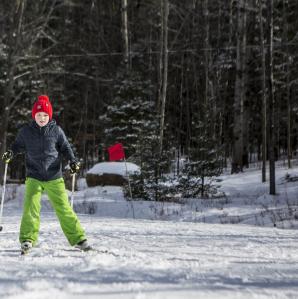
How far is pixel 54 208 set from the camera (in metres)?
5.58

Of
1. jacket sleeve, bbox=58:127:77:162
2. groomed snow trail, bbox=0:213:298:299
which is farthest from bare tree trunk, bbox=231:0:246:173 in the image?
jacket sleeve, bbox=58:127:77:162

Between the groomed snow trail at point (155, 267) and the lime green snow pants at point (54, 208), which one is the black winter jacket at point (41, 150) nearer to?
the lime green snow pants at point (54, 208)

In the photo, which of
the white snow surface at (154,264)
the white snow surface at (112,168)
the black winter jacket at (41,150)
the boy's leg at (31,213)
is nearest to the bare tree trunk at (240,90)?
the white snow surface at (112,168)

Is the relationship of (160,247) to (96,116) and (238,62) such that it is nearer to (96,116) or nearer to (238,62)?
(238,62)

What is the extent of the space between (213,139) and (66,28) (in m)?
20.2

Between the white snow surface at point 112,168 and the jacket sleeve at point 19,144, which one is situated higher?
the jacket sleeve at point 19,144

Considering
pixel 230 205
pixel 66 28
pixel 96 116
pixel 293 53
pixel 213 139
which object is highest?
pixel 66 28

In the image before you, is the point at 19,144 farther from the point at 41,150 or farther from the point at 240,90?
the point at 240,90

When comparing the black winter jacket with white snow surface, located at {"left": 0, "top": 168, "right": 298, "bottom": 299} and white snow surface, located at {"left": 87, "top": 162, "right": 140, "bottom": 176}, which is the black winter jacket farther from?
white snow surface, located at {"left": 87, "top": 162, "right": 140, "bottom": 176}

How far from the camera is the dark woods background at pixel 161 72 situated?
53.5 ft

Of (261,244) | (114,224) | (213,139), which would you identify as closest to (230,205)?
(213,139)

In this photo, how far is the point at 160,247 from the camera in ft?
19.3

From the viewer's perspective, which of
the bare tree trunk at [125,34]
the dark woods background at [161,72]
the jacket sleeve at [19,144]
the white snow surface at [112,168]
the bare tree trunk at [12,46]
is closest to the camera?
the jacket sleeve at [19,144]

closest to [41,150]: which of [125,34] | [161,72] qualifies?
[161,72]
